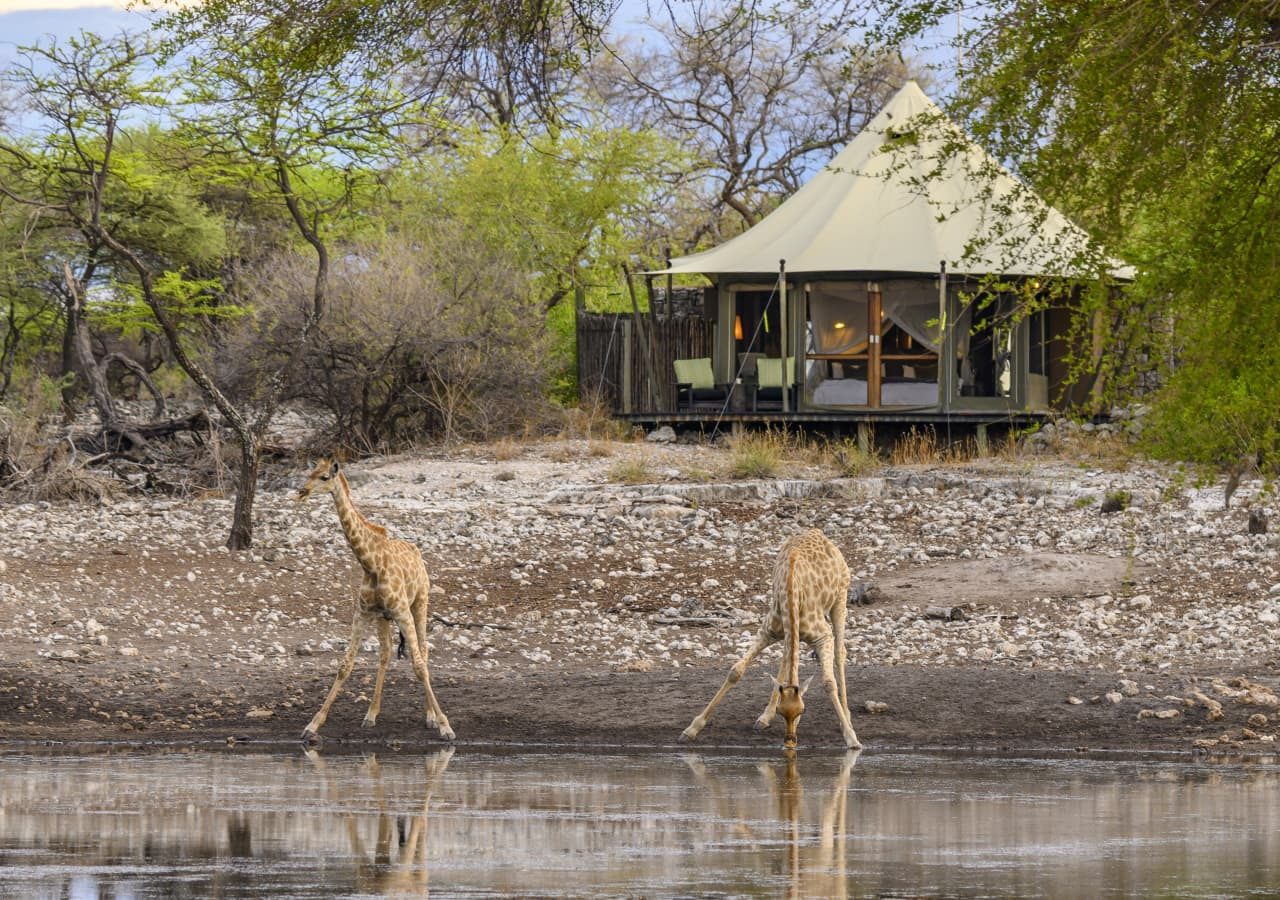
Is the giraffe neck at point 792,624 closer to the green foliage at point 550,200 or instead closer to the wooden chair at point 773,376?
the wooden chair at point 773,376

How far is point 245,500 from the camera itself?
18.9 meters

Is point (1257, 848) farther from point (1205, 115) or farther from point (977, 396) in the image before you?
point (977, 396)

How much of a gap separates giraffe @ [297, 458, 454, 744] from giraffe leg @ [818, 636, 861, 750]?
243 centimetres

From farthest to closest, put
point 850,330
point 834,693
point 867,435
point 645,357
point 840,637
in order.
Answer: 1. point 645,357
2. point 850,330
3. point 867,435
4. point 840,637
5. point 834,693

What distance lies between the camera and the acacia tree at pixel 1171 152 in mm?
9547

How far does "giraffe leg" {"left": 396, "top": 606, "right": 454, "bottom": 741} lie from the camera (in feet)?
39.4

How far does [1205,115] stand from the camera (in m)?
9.80

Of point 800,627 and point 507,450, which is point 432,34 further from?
point 507,450

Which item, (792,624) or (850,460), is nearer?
(792,624)

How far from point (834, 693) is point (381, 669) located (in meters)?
3.02

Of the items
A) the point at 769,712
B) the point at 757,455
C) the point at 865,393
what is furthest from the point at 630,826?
the point at 865,393

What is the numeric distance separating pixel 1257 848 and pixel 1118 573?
9.53 m

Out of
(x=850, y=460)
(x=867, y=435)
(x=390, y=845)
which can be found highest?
(x=867, y=435)

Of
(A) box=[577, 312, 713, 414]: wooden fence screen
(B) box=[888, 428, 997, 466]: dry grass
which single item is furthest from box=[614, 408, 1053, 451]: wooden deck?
(A) box=[577, 312, 713, 414]: wooden fence screen
